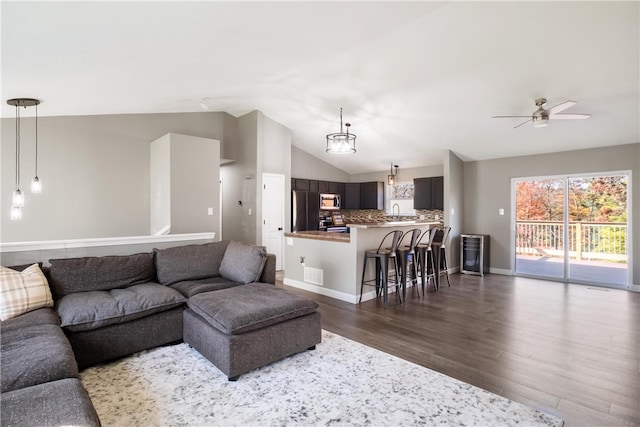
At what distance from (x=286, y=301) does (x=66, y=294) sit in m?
2.06

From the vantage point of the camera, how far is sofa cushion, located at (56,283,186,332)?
2.52 metres

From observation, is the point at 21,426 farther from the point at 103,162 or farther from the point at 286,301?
the point at 103,162

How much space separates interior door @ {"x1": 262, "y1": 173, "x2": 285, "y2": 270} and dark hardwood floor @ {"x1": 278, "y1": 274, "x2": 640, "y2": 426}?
2049 mm

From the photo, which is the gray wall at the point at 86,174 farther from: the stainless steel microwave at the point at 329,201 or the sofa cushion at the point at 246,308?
the sofa cushion at the point at 246,308

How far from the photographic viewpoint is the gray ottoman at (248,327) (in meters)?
2.39

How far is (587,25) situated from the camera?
2941mm

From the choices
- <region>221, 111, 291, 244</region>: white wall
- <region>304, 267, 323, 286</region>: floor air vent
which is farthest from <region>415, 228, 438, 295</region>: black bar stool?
<region>221, 111, 291, 244</region>: white wall

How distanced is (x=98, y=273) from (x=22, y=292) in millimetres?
636

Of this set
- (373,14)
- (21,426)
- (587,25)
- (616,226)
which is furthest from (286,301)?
(616,226)

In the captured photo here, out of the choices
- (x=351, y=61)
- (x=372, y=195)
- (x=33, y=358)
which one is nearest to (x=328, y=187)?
(x=372, y=195)

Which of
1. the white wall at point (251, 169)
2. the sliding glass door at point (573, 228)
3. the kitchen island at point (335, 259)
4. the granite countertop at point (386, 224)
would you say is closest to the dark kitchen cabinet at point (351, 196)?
the white wall at point (251, 169)

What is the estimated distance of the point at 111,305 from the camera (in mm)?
Answer: 2688

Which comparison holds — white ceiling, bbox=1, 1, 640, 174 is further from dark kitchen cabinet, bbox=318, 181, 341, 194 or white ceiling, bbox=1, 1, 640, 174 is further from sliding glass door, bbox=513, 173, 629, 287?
dark kitchen cabinet, bbox=318, 181, 341, 194

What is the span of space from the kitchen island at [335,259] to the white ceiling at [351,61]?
1988 millimetres
